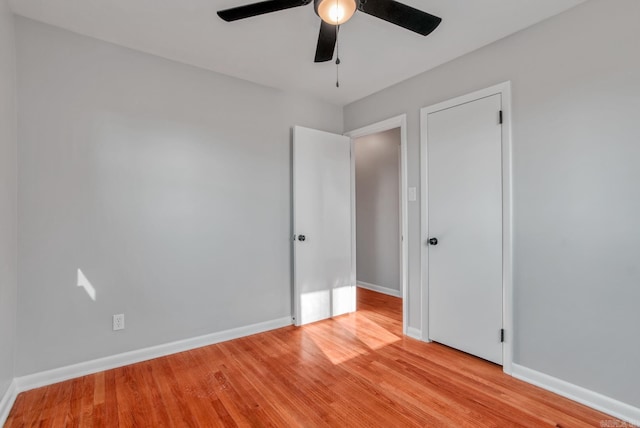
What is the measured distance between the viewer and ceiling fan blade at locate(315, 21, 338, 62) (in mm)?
1739

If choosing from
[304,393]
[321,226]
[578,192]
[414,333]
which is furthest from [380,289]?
[578,192]

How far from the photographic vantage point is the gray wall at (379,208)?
4609mm

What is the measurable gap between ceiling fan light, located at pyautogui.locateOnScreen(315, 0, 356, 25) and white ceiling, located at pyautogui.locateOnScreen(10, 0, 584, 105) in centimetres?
54

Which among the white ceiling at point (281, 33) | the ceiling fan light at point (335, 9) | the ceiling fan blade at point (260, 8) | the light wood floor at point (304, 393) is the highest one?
Result: the white ceiling at point (281, 33)

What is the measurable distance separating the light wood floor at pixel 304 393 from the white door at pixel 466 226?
0.26 m

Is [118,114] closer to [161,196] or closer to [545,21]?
[161,196]

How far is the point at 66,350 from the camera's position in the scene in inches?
89.5

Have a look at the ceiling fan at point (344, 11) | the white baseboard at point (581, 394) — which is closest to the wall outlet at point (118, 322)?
the ceiling fan at point (344, 11)

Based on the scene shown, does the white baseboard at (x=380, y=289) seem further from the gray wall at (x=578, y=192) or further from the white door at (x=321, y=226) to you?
the gray wall at (x=578, y=192)

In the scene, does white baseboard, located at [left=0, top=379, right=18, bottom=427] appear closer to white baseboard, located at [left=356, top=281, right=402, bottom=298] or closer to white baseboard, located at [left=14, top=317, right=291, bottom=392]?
white baseboard, located at [left=14, top=317, right=291, bottom=392]

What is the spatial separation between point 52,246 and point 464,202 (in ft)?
10.3

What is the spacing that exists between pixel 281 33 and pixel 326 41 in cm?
65

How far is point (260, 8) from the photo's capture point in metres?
1.57

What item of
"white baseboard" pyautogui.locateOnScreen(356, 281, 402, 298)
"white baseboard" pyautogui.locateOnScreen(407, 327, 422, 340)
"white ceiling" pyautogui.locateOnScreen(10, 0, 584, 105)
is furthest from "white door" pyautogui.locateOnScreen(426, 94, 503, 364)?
"white baseboard" pyautogui.locateOnScreen(356, 281, 402, 298)
